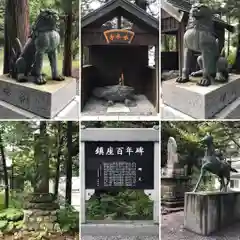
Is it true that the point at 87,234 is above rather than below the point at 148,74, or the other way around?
below

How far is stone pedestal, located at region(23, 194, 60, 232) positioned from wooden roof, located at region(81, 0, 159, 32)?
4.25ft

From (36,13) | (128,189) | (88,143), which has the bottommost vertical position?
(128,189)

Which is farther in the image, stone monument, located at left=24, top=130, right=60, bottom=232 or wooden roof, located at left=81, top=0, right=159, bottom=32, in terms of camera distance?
stone monument, located at left=24, top=130, right=60, bottom=232

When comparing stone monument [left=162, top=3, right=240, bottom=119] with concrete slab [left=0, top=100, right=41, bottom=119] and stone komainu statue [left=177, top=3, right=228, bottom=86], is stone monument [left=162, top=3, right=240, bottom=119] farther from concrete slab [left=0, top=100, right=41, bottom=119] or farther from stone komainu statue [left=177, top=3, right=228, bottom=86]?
concrete slab [left=0, top=100, right=41, bottom=119]

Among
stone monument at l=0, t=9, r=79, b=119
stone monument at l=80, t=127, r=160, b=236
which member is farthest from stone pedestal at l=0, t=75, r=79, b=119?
stone monument at l=80, t=127, r=160, b=236

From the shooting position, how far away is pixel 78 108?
479cm

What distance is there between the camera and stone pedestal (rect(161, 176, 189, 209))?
15.8 feet

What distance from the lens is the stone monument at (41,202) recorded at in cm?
484

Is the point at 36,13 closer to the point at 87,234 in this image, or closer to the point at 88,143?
the point at 88,143

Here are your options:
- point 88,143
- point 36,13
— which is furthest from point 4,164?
point 36,13

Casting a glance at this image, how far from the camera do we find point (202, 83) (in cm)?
475

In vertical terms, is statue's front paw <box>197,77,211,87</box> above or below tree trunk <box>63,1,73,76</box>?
below

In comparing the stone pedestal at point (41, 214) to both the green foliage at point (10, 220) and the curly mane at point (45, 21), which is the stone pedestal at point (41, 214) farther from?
the curly mane at point (45, 21)

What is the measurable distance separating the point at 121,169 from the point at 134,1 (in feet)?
3.95
